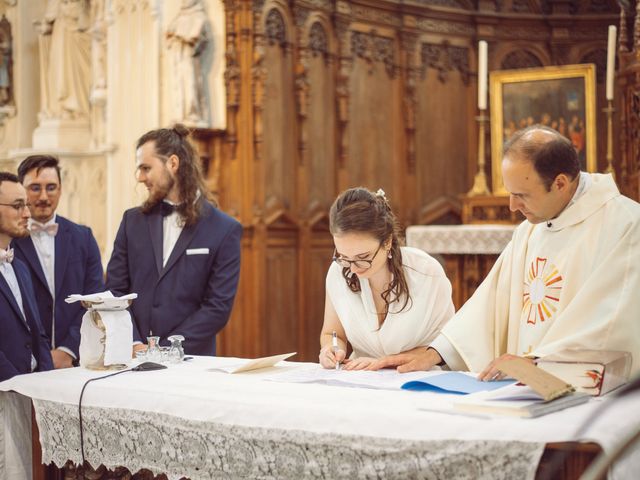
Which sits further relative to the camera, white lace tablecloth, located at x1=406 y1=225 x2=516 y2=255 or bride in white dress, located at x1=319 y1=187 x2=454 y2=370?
white lace tablecloth, located at x1=406 y1=225 x2=516 y2=255

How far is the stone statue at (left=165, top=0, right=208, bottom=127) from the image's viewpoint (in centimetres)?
766

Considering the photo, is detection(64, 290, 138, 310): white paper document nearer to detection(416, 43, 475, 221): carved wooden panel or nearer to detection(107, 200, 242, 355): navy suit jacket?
detection(107, 200, 242, 355): navy suit jacket

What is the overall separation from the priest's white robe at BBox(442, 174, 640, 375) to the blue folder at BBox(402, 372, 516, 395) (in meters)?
0.18

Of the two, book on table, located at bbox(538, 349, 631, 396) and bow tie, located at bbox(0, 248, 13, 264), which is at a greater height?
bow tie, located at bbox(0, 248, 13, 264)

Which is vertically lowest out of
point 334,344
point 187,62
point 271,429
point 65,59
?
point 271,429

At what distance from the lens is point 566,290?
3.41 meters

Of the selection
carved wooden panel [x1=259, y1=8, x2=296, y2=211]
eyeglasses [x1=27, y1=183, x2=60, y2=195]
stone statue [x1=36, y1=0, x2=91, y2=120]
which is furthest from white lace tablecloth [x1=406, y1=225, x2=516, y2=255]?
eyeglasses [x1=27, y1=183, x2=60, y2=195]

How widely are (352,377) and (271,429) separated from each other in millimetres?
535

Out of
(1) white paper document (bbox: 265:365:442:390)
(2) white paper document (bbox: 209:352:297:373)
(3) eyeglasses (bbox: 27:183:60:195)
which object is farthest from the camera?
(3) eyeglasses (bbox: 27:183:60:195)

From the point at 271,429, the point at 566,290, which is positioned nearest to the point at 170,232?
the point at 271,429

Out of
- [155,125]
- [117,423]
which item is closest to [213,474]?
[117,423]

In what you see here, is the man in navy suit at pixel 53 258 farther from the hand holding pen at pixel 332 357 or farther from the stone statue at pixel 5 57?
the stone statue at pixel 5 57

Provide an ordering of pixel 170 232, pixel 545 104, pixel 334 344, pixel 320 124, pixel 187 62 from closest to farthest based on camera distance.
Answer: pixel 334 344, pixel 170 232, pixel 187 62, pixel 320 124, pixel 545 104

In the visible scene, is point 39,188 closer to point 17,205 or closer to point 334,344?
point 17,205
